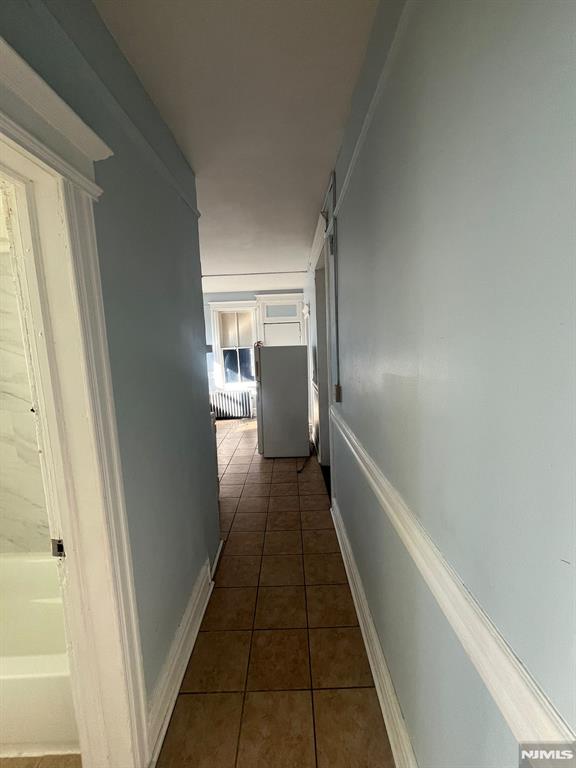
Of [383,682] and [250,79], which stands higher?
[250,79]

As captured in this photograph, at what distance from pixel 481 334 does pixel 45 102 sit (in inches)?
42.0

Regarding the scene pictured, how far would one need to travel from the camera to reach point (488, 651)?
61 cm

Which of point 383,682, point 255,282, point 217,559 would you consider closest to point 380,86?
point 383,682

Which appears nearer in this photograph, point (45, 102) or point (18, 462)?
point (45, 102)

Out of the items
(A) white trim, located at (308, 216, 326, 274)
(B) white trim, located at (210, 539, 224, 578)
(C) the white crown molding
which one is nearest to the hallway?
(B) white trim, located at (210, 539, 224, 578)

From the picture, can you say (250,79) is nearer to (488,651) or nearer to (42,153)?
(42,153)

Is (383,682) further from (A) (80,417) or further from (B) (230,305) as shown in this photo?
(B) (230,305)

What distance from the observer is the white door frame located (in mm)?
861

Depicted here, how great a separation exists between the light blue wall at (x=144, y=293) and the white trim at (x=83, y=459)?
0.09 metres

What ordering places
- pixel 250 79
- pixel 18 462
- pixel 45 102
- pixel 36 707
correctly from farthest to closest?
pixel 18 462 → pixel 250 79 → pixel 36 707 → pixel 45 102

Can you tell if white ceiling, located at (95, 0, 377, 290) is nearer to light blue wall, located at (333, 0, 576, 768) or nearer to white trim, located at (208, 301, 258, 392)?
light blue wall, located at (333, 0, 576, 768)

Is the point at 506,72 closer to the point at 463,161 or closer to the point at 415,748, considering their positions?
the point at 463,161

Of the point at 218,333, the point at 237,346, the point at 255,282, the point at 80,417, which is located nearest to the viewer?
the point at 80,417

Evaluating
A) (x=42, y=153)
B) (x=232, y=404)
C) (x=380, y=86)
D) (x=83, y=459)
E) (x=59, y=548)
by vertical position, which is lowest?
(x=232, y=404)
